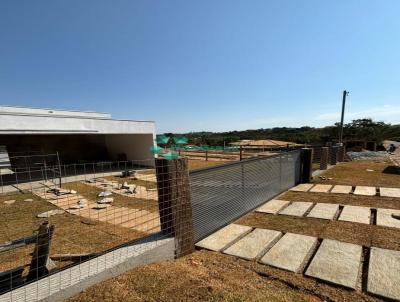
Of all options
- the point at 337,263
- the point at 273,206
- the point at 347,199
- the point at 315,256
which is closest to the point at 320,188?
the point at 347,199

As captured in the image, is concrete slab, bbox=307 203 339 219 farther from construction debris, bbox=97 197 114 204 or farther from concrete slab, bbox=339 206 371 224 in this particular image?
construction debris, bbox=97 197 114 204

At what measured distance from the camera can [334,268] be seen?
284cm

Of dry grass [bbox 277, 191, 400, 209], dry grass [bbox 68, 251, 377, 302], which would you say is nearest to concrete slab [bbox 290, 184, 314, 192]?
dry grass [bbox 277, 191, 400, 209]

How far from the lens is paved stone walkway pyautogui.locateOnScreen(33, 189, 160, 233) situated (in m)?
5.29

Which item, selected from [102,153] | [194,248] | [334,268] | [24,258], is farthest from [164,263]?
[102,153]

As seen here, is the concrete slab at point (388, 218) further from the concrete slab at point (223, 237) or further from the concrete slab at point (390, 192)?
the concrete slab at point (223, 237)

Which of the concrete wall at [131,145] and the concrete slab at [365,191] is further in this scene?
the concrete wall at [131,145]

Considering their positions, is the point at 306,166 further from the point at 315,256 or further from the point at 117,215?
the point at 117,215

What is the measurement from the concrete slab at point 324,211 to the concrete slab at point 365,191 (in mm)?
1701

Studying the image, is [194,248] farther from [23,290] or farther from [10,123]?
[10,123]

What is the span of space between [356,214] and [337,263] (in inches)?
93.9

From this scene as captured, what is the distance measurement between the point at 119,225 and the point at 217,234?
8.08 feet

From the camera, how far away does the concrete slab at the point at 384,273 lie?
7.82 feet

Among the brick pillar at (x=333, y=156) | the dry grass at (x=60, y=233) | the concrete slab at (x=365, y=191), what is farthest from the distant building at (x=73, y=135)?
the concrete slab at (x=365, y=191)
